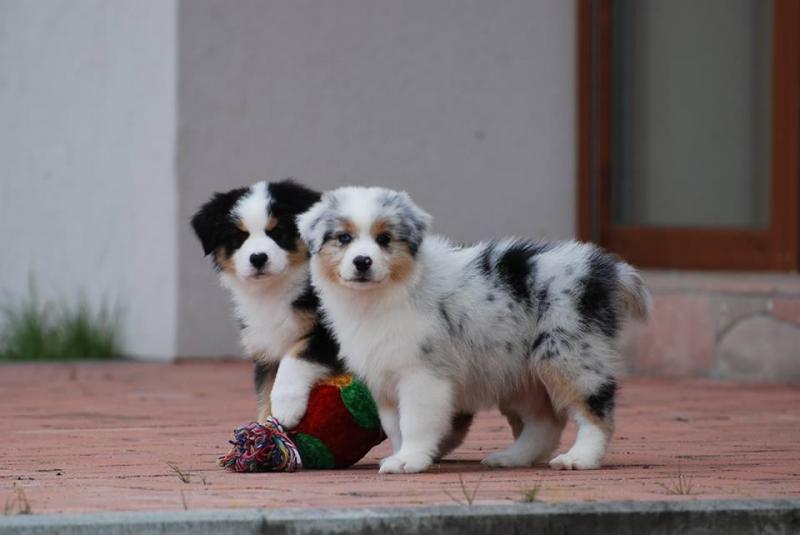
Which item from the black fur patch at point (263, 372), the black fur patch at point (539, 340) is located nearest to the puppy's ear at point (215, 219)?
the black fur patch at point (263, 372)

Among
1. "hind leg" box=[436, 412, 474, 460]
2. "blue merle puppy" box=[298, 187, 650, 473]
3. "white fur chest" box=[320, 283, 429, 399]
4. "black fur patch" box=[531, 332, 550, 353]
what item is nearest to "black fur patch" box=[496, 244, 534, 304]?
"blue merle puppy" box=[298, 187, 650, 473]

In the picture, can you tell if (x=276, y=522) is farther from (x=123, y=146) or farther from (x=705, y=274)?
(x=123, y=146)

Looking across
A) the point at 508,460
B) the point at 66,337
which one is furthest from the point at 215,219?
the point at 66,337

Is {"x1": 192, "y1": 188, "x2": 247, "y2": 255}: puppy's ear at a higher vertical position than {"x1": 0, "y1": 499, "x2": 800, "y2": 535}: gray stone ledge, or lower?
higher

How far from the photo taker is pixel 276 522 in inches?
178

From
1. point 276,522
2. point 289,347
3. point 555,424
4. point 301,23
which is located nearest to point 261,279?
point 289,347

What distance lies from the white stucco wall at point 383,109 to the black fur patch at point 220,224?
467 cm

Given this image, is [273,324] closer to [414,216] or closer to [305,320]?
[305,320]

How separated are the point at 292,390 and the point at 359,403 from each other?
0.81ft

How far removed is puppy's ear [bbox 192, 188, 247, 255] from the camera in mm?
6168

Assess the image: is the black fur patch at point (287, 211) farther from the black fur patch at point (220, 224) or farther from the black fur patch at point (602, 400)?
the black fur patch at point (602, 400)

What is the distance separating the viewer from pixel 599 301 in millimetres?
5934

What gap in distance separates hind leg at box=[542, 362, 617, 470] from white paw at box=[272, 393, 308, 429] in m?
0.85

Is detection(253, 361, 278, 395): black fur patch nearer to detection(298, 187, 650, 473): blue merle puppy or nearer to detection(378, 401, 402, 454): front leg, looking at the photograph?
detection(298, 187, 650, 473): blue merle puppy
